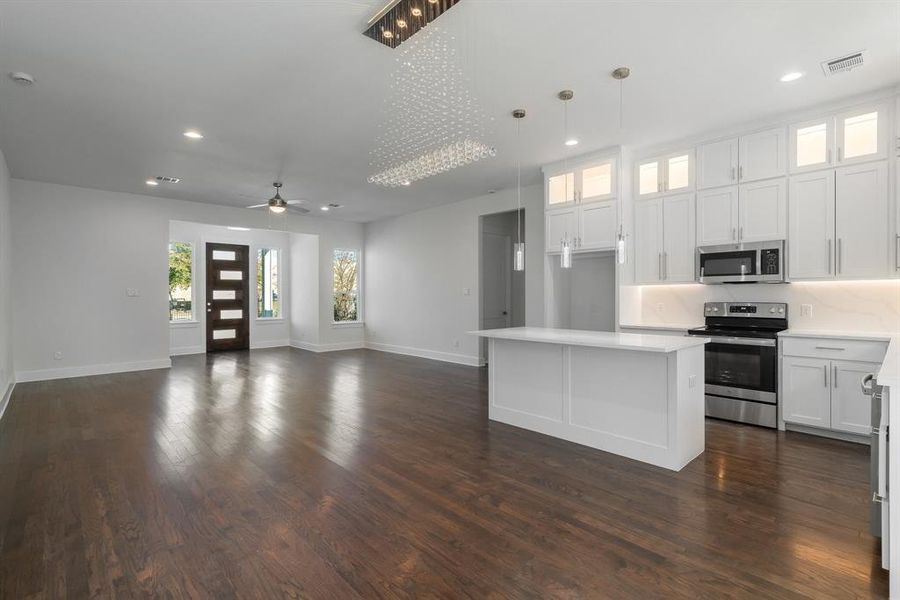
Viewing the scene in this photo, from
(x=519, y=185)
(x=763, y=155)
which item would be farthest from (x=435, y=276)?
(x=763, y=155)

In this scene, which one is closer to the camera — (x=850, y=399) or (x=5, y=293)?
(x=850, y=399)

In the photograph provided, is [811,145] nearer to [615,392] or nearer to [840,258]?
[840,258]

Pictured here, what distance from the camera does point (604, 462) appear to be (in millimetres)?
3246

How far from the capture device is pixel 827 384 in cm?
370

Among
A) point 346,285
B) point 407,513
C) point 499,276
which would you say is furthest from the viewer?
point 346,285

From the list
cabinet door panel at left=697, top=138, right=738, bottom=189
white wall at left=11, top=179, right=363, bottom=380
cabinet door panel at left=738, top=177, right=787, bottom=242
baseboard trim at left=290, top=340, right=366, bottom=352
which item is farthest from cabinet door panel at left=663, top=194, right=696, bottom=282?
white wall at left=11, top=179, right=363, bottom=380

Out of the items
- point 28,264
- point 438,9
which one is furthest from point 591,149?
point 28,264

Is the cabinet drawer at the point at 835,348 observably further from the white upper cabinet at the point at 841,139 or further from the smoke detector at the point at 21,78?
the smoke detector at the point at 21,78

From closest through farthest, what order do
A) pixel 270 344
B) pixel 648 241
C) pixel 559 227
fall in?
pixel 648 241, pixel 559 227, pixel 270 344

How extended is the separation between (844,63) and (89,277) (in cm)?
932

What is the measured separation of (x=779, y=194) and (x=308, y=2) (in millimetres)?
4330

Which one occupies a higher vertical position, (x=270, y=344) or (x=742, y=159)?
(x=742, y=159)

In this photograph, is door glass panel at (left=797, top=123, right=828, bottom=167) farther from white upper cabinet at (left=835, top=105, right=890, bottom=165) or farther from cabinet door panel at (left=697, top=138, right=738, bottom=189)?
cabinet door panel at (left=697, top=138, right=738, bottom=189)

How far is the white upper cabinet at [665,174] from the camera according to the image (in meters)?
4.74
